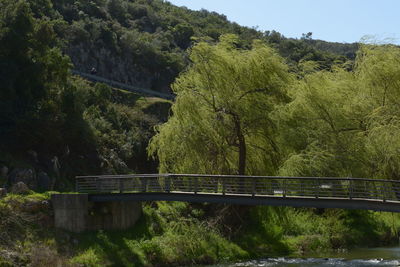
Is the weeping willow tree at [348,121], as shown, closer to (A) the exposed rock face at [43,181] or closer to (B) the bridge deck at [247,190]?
(B) the bridge deck at [247,190]

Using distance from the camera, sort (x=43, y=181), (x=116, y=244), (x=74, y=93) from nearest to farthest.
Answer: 1. (x=116, y=244)
2. (x=43, y=181)
3. (x=74, y=93)

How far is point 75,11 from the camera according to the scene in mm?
95062

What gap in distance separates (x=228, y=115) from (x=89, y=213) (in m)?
8.83

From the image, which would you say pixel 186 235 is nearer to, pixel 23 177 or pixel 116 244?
pixel 116 244

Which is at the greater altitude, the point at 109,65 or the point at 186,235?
the point at 109,65

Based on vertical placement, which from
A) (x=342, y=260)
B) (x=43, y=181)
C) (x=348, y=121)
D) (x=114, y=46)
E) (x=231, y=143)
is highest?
(x=114, y=46)

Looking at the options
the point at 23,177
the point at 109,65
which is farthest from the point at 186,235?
the point at 109,65

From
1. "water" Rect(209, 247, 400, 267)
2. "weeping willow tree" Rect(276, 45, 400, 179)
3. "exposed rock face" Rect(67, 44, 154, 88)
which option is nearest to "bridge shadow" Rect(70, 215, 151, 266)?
"water" Rect(209, 247, 400, 267)

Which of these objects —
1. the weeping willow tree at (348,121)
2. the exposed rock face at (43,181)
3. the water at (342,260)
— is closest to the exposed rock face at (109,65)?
the exposed rock face at (43,181)

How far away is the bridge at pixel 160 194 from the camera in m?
27.2

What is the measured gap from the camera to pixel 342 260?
96.2 ft

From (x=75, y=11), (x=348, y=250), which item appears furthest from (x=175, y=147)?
(x=75, y=11)

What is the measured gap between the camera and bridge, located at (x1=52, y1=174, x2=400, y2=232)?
27.2m

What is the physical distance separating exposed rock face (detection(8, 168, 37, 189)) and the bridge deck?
777cm
